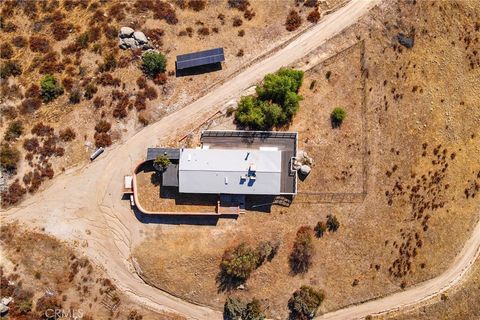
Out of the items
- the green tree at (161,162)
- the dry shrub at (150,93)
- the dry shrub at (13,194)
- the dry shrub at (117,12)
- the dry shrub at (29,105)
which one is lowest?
the dry shrub at (13,194)

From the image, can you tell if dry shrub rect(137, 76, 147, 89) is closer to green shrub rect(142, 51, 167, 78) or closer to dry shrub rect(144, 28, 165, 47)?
green shrub rect(142, 51, 167, 78)

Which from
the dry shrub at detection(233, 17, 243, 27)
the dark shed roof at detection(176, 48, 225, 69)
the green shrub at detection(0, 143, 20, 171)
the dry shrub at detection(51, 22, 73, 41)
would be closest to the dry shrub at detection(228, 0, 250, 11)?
the dry shrub at detection(233, 17, 243, 27)

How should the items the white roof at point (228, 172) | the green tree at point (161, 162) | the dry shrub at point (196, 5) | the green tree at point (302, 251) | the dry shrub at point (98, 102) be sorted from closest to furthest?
the white roof at point (228, 172)
the green tree at point (161, 162)
the green tree at point (302, 251)
the dry shrub at point (98, 102)
the dry shrub at point (196, 5)

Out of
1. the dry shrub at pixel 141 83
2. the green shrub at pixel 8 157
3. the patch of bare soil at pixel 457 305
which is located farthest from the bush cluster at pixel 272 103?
the patch of bare soil at pixel 457 305

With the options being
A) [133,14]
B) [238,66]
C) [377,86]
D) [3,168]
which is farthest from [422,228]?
[3,168]

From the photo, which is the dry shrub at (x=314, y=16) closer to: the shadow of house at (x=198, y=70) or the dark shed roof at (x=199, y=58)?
the dark shed roof at (x=199, y=58)

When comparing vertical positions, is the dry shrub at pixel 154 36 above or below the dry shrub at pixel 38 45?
above
